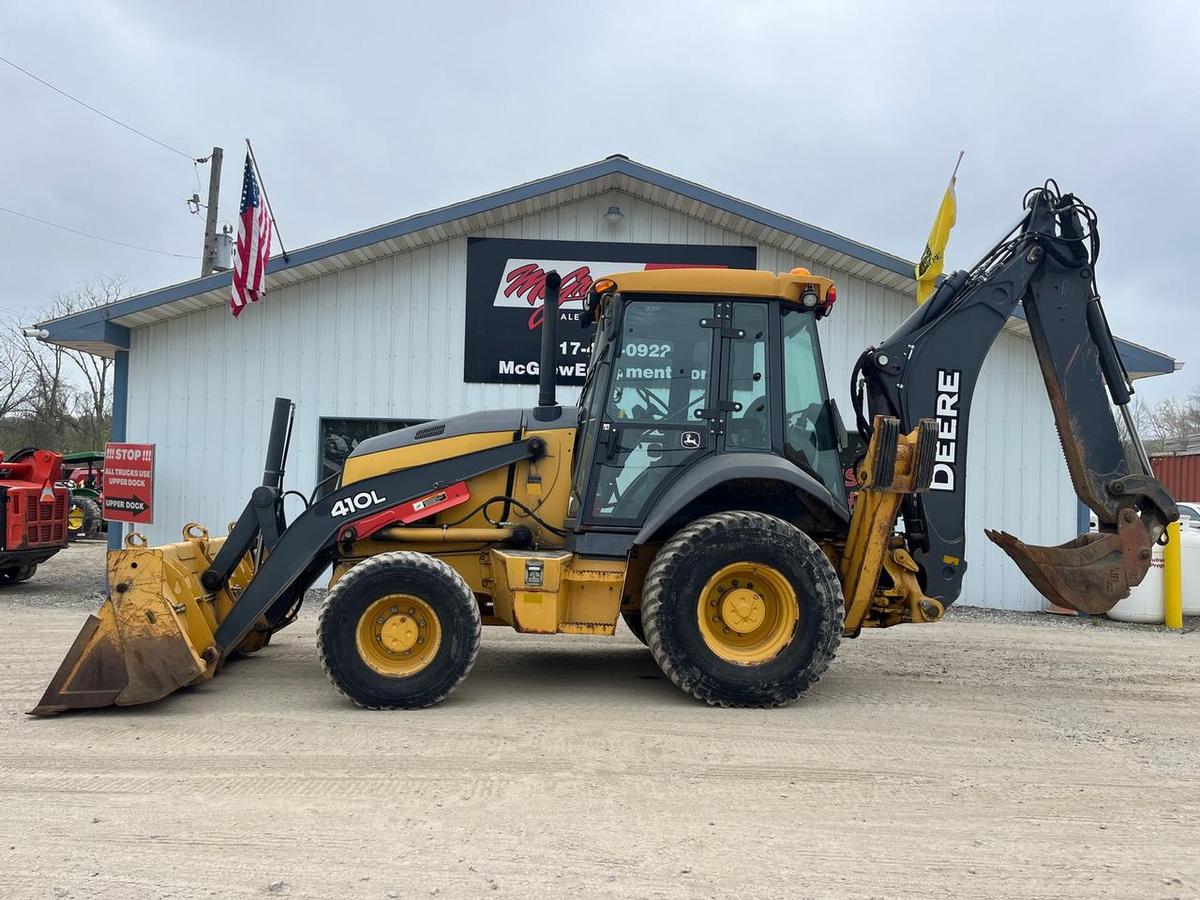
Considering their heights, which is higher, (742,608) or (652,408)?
(652,408)

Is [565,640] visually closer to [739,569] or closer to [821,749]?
[739,569]

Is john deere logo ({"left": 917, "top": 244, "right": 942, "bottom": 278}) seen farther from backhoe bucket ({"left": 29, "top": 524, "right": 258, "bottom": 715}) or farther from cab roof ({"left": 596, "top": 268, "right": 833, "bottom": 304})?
backhoe bucket ({"left": 29, "top": 524, "right": 258, "bottom": 715})

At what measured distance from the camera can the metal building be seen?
1147cm

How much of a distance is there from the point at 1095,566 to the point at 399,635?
4.56 metres

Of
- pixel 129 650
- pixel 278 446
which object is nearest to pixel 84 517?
pixel 278 446

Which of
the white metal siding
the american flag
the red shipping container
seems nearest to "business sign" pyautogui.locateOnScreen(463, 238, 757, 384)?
the white metal siding

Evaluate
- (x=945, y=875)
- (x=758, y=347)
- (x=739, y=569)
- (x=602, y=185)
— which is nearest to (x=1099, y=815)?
(x=945, y=875)

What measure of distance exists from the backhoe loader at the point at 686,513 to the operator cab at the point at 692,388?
14 mm

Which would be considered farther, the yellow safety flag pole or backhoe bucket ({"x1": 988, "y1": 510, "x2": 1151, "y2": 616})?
the yellow safety flag pole

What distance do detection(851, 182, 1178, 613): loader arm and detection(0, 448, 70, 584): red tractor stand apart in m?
10.6

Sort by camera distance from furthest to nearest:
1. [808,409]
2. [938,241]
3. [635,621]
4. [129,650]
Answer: [938,241] < [635,621] < [808,409] < [129,650]

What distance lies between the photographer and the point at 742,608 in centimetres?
557

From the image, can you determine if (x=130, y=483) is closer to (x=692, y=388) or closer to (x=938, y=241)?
(x=692, y=388)

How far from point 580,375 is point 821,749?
24.4 ft
